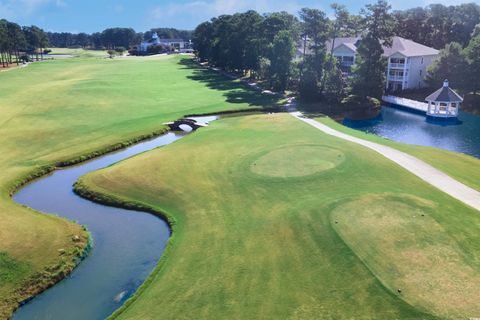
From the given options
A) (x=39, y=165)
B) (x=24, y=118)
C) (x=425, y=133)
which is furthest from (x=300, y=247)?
(x=24, y=118)

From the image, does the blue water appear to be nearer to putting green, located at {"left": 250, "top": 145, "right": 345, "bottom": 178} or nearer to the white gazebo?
the white gazebo

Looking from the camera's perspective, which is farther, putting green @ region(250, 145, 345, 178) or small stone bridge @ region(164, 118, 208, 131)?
small stone bridge @ region(164, 118, 208, 131)

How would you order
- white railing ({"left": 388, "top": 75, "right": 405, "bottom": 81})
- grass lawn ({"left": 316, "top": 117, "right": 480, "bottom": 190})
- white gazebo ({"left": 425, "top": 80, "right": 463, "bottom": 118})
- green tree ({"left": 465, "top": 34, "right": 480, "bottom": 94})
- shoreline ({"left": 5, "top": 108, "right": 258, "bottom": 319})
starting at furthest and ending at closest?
white railing ({"left": 388, "top": 75, "right": 405, "bottom": 81})
green tree ({"left": 465, "top": 34, "right": 480, "bottom": 94})
white gazebo ({"left": 425, "top": 80, "right": 463, "bottom": 118})
grass lawn ({"left": 316, "top": 117, "right": 480, "bottom": 190})
shoreline ({"left": 5, "top": 108, "right": 258, "bottom": 319})

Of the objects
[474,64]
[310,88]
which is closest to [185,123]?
[310,88]

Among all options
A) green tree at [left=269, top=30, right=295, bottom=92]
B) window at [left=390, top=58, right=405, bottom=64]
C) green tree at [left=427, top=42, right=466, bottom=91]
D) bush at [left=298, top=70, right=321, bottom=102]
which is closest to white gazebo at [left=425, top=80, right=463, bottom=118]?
green tree at [left=427, top=42, right=466, bottom=91]

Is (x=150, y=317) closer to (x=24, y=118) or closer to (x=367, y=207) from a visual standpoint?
(x=367, y=207)
